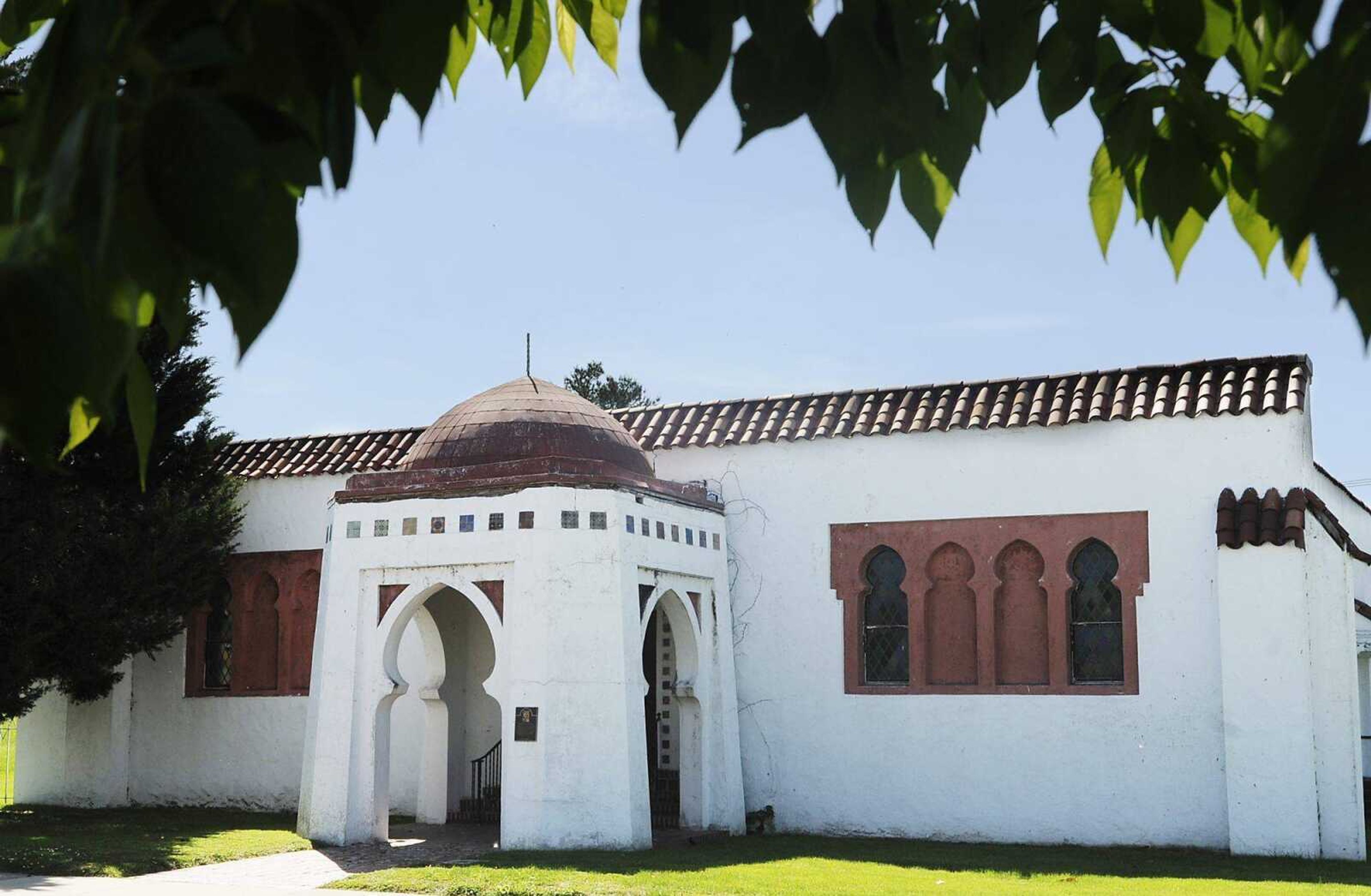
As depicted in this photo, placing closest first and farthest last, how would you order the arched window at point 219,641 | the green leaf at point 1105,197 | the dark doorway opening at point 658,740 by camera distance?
the green leaf at point 1105,197 → the dark doorway opening at point 658,740 → the arched window at point 219,641

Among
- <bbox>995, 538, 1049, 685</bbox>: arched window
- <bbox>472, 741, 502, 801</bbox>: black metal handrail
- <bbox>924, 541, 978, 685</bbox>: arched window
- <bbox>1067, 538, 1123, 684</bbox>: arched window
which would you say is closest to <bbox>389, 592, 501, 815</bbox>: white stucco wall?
<bbox>472, 741, 502, 801</bbox>: black metal handrail

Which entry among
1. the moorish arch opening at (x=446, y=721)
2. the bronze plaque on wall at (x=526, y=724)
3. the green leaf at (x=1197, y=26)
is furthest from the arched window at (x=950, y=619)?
the green leaf at (x=1197, y=26)

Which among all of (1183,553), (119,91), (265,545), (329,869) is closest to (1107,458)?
(1183,553)

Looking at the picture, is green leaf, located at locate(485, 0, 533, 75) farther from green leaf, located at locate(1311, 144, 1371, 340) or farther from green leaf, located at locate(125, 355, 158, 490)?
green leaf, located at locate(1311, 144, 1371, 340)

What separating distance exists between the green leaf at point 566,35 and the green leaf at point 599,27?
335mm

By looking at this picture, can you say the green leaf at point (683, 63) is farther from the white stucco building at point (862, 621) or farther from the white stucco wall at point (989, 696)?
the white stucco wall at point (989, 696)

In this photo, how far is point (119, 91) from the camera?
145 centimetres

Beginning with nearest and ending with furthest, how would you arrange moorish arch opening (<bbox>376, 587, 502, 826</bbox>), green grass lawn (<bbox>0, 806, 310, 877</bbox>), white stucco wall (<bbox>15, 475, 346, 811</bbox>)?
green grass lawn (<bbox>0, 806, 310, 877</bbox>), moorish arch opening (<bbox>376, 587, 502, 826</bbox>), white stucco wall (<bbox>15, 475, 346, 811</bbox>)

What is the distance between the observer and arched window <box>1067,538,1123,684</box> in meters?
15.1

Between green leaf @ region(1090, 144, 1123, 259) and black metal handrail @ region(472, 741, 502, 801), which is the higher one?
green leaf @ region(1090, 144, 1123, 259)

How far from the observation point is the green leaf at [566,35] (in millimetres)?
2824

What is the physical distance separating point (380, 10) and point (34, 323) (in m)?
0.64

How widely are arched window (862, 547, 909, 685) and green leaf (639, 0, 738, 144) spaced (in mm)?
14589

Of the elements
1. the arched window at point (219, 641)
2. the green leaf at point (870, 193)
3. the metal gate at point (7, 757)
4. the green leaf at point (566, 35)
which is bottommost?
the metal gate at point (7, 757)
